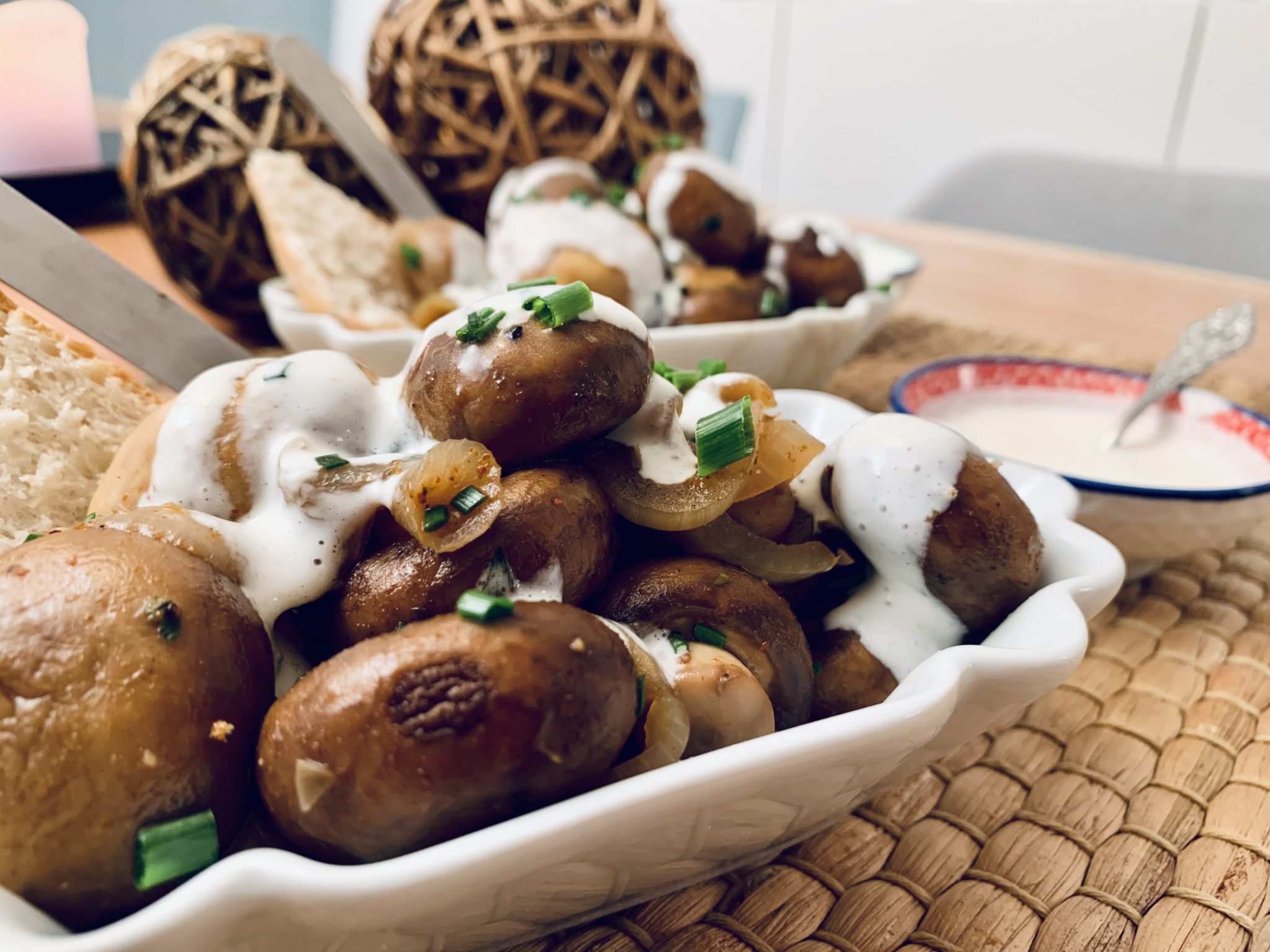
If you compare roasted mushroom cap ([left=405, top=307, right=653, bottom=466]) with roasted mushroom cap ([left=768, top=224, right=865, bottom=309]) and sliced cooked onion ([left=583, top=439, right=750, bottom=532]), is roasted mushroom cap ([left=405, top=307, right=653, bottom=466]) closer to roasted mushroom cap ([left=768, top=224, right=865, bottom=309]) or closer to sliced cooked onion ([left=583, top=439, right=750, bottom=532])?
sliced cooked onion ([left=583, top=439, right=750, bottom=532])

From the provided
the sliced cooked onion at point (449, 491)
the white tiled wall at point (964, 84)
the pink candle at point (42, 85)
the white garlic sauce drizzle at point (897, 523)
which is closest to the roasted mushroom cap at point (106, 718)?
the sliced cooked onion at point (449, 491)

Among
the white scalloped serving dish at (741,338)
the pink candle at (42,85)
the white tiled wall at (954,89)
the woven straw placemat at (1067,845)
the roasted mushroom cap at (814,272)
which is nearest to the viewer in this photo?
the woven straw placemat at (1067,845)

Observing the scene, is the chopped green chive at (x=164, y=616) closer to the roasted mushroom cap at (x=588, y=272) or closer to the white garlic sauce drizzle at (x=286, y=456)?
the white garlic sauce drizzle at (x=286, y=456)

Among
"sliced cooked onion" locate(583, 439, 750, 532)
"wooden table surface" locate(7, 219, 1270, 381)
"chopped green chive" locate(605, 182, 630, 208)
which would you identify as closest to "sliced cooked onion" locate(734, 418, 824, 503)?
"sliced cooked onion" locate(583, 439, 750, 532)

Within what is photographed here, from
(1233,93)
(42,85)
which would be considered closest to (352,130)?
(42,85)

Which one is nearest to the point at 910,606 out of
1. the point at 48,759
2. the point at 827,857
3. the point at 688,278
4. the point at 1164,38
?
the point at 827,857

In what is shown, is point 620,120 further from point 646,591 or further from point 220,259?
point 646,591
